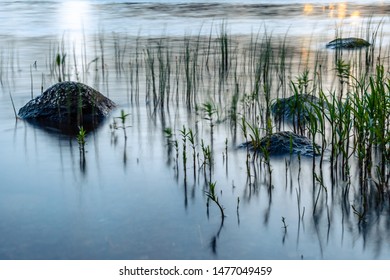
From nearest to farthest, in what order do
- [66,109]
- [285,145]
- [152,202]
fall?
[152,202] → [285,145] → [66,109]

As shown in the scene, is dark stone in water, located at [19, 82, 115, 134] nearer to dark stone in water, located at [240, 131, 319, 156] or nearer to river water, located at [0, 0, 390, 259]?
river water, located at [0, 0, 390, 259]

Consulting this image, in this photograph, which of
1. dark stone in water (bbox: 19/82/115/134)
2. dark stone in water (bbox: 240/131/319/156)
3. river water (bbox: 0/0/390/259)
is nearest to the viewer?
river water (bbox: 0/0/390/259)

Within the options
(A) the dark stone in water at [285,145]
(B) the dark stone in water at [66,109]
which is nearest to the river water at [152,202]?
(A) the dark stone in water at [285,145]

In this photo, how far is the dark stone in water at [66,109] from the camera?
30.0ft

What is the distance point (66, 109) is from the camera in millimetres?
9320

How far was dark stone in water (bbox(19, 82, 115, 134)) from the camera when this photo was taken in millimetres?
9156

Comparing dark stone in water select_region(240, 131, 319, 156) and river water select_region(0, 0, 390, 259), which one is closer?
river water select_region(0, 0, 390, 259)

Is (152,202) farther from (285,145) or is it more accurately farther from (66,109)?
(66,109)

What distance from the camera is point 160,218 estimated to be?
18.9ft

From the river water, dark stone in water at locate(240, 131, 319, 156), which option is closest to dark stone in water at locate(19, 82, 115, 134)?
the river water

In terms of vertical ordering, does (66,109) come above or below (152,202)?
above

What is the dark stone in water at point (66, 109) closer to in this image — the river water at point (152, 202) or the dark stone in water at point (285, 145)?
the river water at point (152, 202)

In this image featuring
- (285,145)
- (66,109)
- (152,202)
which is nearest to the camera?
(152,202)

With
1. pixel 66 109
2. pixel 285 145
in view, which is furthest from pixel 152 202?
pixel 66 109
